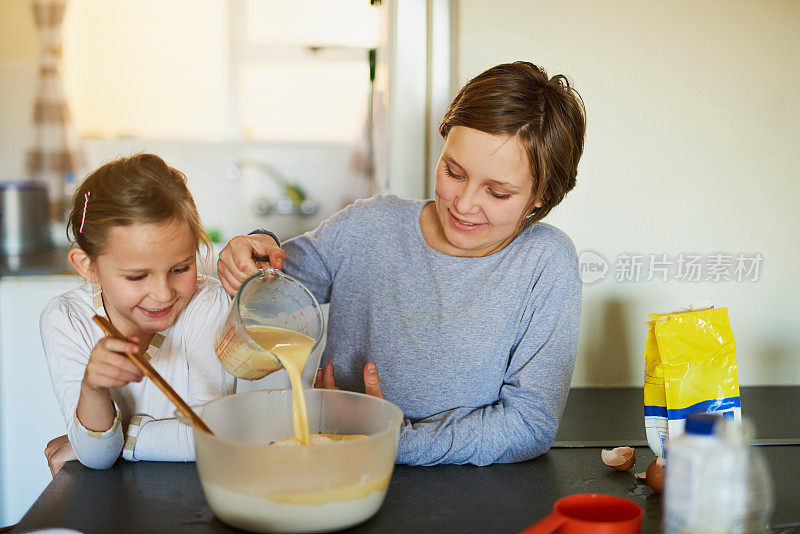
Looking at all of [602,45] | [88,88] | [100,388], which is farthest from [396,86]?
[88,88]

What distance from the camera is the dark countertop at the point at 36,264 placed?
2.13 meters

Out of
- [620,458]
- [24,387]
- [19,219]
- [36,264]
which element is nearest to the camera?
[620,458]

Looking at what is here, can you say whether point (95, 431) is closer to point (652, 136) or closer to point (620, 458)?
point (620, 458)

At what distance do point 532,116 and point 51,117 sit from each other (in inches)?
99.1

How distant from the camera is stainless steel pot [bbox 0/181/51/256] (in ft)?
8.52

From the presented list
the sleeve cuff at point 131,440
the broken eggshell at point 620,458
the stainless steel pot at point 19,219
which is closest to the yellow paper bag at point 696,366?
the broken eggshell at point 620,458

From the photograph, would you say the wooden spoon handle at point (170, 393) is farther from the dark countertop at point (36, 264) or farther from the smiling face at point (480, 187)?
the dark countertop at point (36, 264)

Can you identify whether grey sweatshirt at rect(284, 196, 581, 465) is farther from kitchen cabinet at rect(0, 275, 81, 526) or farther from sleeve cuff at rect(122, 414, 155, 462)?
kitchen cabinet at rect(0, 275, 81, 526)

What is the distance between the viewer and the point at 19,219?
263 cm

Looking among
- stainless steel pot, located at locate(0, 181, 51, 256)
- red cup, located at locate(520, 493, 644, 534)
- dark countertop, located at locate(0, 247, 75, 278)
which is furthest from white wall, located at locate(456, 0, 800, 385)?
stainless steel pot, located at locate(0, 181, 51, 256)

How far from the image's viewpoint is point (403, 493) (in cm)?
94

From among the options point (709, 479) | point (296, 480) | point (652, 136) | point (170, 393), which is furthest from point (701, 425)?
point (652, 136)

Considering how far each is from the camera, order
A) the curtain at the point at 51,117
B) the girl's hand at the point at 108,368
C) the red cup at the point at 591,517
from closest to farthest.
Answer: the red cup at the point at 591,517 < the girl's hand at the point at 108,368 < the curtain at the point at 51,117

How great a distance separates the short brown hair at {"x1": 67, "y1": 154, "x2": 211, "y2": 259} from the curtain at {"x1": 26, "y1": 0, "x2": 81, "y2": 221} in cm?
209
